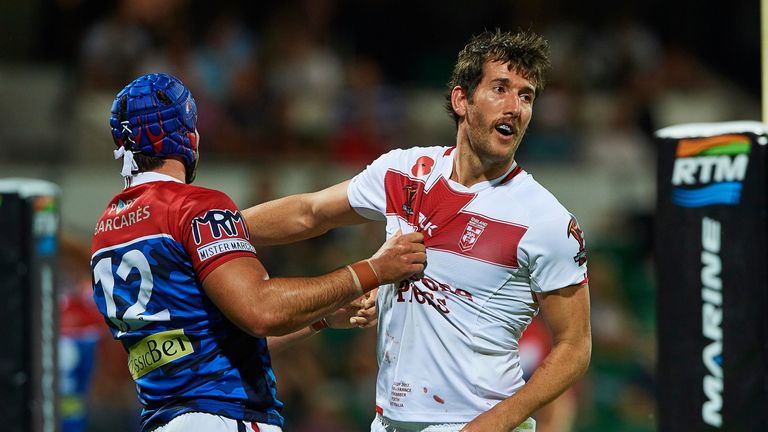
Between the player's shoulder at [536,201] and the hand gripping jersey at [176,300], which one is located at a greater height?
the player's shoulder at [536,201]

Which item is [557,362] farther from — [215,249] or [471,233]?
[215,249]

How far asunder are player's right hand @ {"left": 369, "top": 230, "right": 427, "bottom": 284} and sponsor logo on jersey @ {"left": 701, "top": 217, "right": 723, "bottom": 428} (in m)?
1.49

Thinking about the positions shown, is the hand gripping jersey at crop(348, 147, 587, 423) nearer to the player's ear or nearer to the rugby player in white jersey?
the rugby player in white jersey

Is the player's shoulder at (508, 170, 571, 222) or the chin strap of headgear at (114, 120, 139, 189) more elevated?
the chin strap of headgear at (114, 120, 139, 189)

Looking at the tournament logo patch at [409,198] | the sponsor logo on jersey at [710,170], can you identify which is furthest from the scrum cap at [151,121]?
the sponsor logo on jersey at [710,170]

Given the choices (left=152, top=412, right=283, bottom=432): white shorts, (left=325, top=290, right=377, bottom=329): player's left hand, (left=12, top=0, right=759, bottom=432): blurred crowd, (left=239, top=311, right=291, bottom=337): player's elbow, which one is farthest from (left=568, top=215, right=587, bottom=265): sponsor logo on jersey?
(left=12, top=0, right=759, bottom=432): blurred crowd

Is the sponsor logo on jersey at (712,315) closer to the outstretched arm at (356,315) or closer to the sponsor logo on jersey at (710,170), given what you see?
the sponsor logo on jersey at (710,170)

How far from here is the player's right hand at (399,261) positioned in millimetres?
3844

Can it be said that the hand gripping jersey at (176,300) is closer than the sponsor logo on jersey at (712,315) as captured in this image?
Yes

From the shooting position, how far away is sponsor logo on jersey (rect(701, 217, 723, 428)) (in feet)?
15.5

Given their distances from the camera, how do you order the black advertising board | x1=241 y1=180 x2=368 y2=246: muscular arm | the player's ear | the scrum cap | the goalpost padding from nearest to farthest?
the scrum cap < the player's ear < x1=241 y1=180 x2=368 y2=246: muscular arm < the goalpost padding < the black advertising board

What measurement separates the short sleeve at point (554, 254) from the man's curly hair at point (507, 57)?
553 mm

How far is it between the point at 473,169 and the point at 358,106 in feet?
22.6

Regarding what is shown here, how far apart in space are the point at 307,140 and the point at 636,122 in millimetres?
3348
